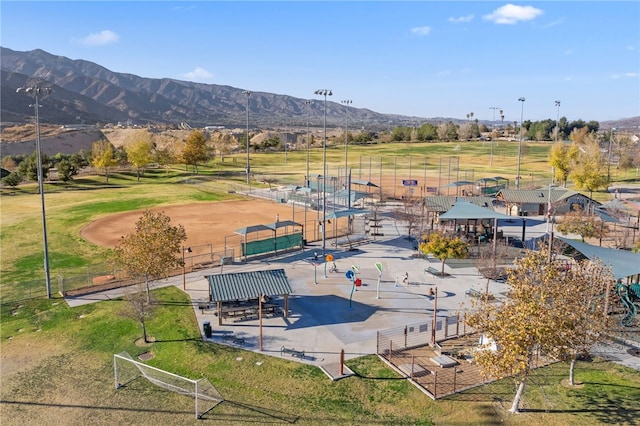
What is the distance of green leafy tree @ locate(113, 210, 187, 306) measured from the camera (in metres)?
25.9

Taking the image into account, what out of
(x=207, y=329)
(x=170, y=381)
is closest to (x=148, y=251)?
Result: (x=207, y=329)

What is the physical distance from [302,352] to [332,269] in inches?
522

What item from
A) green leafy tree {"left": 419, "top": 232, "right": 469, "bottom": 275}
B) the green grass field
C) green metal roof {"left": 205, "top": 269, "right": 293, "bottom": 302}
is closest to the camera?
the green grass field

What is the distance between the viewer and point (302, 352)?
73.6 feet

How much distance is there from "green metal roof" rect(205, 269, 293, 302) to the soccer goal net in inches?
224

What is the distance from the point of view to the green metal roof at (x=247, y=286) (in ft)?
84.5

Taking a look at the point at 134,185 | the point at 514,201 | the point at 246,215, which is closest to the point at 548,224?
the point at 514,201

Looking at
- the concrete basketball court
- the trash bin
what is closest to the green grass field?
the trash bin

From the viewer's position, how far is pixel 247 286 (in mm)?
26516

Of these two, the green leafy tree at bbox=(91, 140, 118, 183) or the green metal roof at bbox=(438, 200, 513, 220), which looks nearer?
the green metal roof at bbox=(438, 200, 513, 220)

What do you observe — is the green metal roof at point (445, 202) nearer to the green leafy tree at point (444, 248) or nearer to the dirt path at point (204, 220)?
the green leafy tree at point (444, 248)

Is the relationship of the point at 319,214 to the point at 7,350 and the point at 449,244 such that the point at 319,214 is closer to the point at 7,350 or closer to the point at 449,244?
the point at 449,244

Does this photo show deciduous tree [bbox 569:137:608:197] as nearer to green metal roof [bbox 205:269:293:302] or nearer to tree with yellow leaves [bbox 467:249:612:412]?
tree with yellow leaves [bbox 467:249:612:412]

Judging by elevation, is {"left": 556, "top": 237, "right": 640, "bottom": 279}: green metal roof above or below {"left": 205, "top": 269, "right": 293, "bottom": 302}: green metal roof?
above
